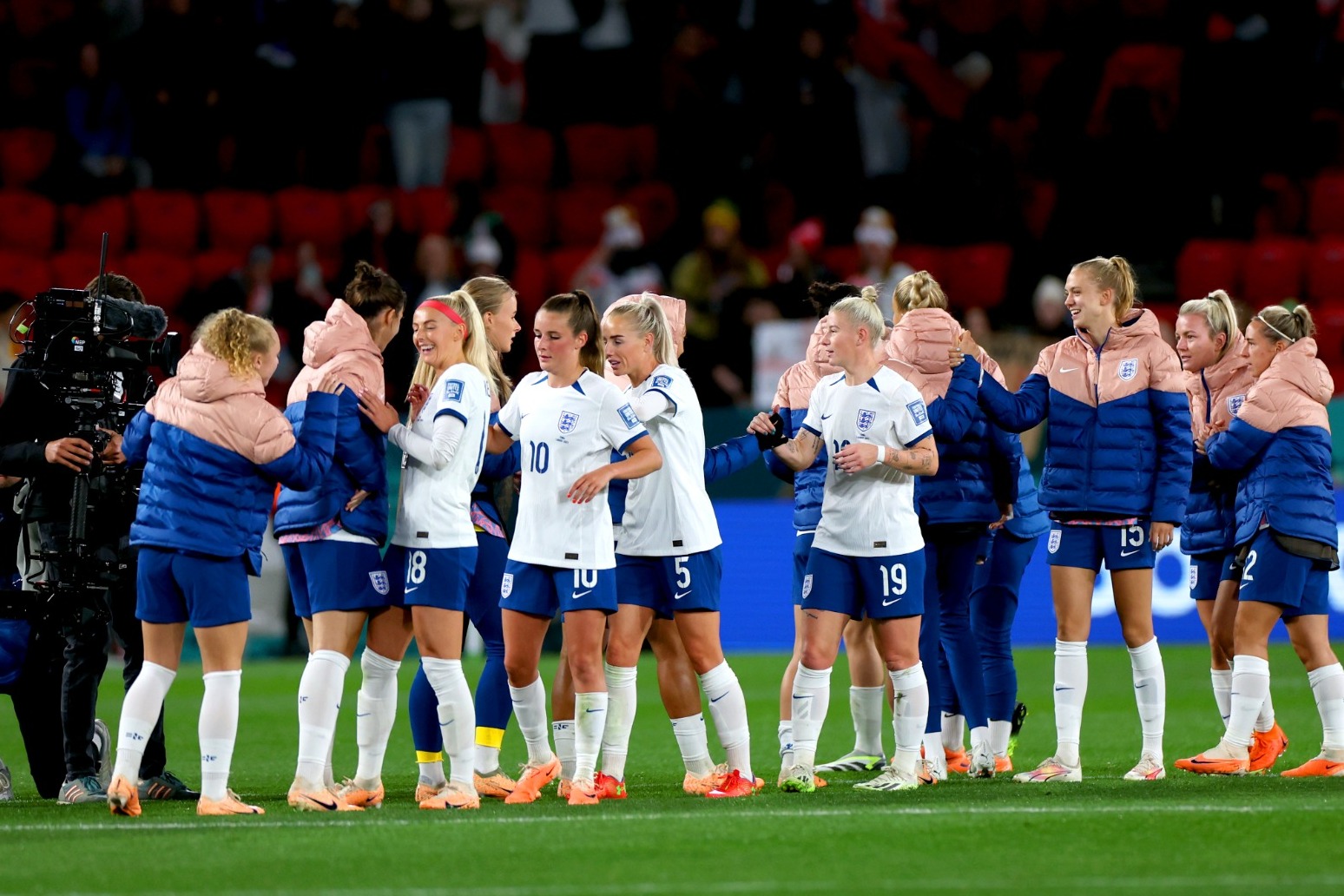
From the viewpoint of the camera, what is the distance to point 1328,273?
1752 centimetres

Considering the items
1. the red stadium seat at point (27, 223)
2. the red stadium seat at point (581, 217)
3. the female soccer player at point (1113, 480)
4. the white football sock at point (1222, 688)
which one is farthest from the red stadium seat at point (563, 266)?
the female soccer player at point (1113, 480)

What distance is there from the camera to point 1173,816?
6.79m

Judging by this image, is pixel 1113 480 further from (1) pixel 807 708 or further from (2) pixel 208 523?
(2) pixel 208 523

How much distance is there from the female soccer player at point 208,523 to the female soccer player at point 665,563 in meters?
1.34

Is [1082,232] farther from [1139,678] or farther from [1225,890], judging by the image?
[1225,890]

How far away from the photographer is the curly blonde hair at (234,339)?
24.3 feet

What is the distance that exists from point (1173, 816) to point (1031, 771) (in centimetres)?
170

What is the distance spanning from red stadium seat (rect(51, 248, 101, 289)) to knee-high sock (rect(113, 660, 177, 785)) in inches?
468

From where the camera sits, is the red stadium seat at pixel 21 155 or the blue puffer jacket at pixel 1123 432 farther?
the red stadium seat at pixel 21 155

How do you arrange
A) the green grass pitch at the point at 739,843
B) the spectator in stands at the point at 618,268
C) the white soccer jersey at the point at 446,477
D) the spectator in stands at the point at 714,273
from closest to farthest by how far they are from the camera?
the green grass pitch at the point at 739,843
the white soccer jersey at the point at 446,477
the spectator in stands at the point at 714,273
the spectator in stands at the point at 618,268

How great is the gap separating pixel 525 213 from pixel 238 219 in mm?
3038

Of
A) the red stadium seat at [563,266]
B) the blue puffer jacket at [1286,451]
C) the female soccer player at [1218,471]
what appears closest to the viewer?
the blue puffer jacket at [1286,451]

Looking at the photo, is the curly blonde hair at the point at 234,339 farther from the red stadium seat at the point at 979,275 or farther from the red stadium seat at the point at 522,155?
the red stadium seat at the point at 522,155

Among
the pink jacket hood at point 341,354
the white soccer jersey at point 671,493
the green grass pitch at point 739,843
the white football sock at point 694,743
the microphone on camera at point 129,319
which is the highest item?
the microphone on camera at point 129,319
